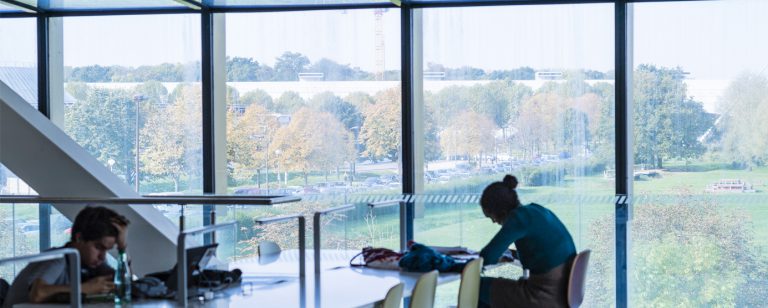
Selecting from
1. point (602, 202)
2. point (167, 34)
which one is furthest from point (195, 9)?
point (602, 202)

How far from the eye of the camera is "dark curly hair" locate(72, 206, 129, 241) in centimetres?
436

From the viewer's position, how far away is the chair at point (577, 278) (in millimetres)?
5398

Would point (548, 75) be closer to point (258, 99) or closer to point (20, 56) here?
point (258, 99)

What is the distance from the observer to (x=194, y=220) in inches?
319

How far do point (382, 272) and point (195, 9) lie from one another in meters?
3.60

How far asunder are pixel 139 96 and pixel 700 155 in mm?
4310

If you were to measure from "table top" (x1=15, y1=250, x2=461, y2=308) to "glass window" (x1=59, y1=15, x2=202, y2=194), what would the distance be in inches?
101

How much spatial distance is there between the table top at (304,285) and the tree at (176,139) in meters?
2.50

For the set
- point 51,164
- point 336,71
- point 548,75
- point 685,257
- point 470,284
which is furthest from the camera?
point 336,71

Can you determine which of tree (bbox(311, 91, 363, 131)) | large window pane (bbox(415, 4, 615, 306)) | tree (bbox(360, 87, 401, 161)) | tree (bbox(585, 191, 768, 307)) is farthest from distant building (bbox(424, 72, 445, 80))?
tree (bbox(585, 191, 768, 307))

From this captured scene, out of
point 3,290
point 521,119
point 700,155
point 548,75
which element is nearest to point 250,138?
point 521,119

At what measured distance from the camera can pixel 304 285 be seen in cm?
500

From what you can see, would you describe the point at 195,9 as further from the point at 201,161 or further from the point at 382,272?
the point at 382,272

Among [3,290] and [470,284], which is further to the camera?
[470,284]
